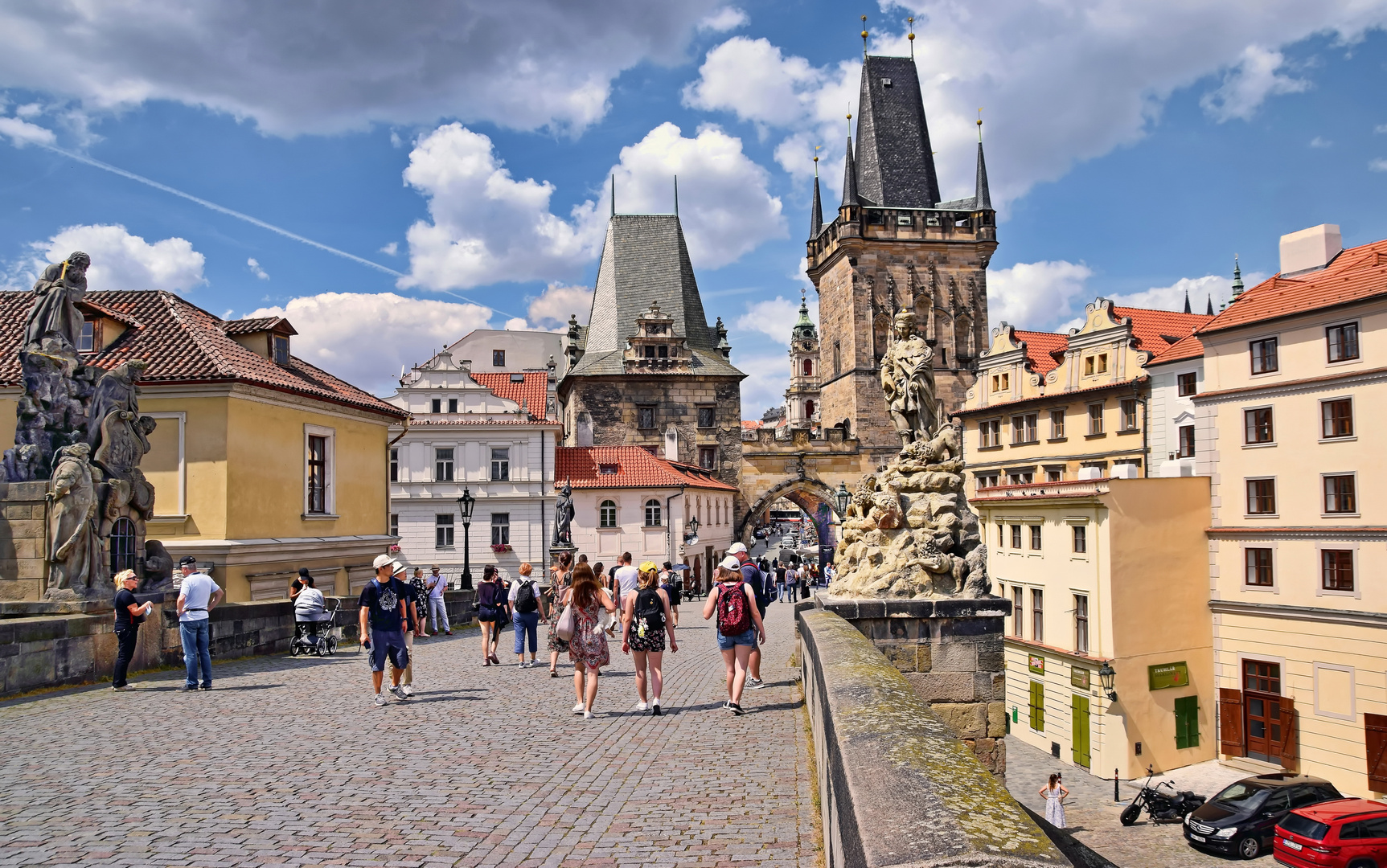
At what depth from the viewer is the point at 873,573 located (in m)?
9.43

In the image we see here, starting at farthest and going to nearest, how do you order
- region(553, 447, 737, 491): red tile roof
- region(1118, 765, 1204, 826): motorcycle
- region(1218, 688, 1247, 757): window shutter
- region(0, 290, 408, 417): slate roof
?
region(553, 447, 737, 491): red tile roof < region(1218, 688, 1247, 757): window shutter < region(1118, 765, 1204, 826): motorcycle < region(0, 290, 408, 417): slate roof

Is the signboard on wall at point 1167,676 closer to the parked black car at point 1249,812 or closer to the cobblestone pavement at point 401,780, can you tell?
the parked black car at point 1249,812

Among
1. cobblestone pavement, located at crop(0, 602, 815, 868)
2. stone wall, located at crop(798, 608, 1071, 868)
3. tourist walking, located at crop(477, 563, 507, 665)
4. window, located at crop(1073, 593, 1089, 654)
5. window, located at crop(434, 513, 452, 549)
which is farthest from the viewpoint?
window, located at crop(434, 513, 452, 549)

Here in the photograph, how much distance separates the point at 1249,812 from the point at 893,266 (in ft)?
132

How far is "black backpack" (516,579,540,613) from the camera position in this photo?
42.3 feet

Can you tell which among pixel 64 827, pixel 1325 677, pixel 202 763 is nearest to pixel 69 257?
pixel 202 763

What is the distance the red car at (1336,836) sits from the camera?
1723 cm

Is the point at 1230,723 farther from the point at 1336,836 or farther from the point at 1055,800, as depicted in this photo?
the point at 1336,836

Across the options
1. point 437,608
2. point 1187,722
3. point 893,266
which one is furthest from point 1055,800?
point 893,266

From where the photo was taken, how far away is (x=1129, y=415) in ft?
111

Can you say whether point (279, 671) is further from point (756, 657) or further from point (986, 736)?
point (986, 736)

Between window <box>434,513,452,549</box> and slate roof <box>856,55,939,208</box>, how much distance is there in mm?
30551

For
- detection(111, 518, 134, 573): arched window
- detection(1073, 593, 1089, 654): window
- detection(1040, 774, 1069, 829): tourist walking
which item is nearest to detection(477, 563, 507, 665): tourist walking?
detection(111, 518, 134, 573): arched window

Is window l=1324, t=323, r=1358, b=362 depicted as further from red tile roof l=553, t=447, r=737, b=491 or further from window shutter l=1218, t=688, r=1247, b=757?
red tile roof l=553, t=447, r=737, b=491
